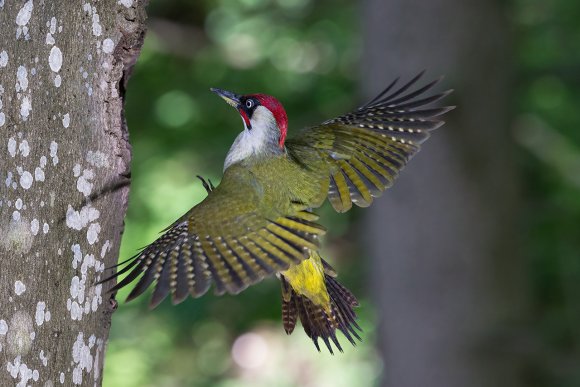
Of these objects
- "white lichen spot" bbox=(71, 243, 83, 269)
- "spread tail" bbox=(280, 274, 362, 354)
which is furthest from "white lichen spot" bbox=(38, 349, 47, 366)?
"spread tail" bbox=(280, 274, 362, 354)

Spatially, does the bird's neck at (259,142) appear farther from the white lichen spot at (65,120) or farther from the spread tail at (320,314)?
the white lichen spot at (65,120)

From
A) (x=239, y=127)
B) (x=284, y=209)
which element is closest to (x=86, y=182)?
(x=284, y=209)

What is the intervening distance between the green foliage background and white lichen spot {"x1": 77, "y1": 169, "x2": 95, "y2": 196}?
473cm

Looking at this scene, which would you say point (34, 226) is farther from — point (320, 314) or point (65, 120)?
point (320, 314)

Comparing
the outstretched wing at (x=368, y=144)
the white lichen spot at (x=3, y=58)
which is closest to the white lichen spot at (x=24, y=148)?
the white lichen spot at (x=3, y=58)

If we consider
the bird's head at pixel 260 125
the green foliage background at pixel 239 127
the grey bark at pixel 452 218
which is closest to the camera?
the bird's head at pixel 260 125

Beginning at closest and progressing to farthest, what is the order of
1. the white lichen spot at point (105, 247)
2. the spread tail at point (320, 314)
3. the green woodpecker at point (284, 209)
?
1. the white lichen spot at point (105, 247)
2. the green woodpecker at point (284, 209)
3. the spread tail at point (320, 314)

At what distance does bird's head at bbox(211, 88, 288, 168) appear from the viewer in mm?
3738

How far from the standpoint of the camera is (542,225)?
844 centimetres

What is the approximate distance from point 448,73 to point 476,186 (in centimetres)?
89

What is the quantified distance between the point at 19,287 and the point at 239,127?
5.53 m

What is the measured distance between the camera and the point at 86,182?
8.65 ft

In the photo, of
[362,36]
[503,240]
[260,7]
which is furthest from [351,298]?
[260,7]

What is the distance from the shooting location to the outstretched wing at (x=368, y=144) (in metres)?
3.84
